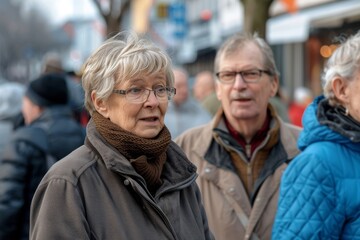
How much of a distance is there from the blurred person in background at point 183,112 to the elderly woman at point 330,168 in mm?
3958

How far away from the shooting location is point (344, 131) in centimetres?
337

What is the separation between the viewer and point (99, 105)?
3.03 meters

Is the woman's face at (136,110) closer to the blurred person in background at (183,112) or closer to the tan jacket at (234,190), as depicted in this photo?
the tan jacket at (234,190)

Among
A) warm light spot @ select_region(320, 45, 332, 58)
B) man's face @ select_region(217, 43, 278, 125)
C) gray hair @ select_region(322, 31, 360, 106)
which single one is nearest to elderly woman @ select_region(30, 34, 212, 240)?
gray hair @ select_region(322, 31, 360, 106)

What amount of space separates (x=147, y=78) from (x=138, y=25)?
115 ft

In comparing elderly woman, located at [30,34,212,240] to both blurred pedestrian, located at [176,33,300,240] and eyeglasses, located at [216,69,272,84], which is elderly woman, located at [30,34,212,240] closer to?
blurred pedestrian, located at [176,33,300,240]

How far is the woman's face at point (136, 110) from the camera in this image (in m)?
2.97

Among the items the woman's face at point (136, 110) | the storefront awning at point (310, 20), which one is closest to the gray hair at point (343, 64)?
the woman's face at point (136, 110)

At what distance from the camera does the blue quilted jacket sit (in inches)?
128

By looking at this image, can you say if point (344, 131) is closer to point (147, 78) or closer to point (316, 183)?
point (316, 183)

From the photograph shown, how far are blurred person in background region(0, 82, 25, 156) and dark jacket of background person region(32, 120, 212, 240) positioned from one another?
4.07 metres

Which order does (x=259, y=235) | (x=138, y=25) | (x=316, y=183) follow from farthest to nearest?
(x=138, y=25), (x=259, y=235), (x=316, y=183)

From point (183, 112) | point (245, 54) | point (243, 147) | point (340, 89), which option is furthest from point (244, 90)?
point (183, 112)

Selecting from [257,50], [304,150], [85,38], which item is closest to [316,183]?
[304,150]
